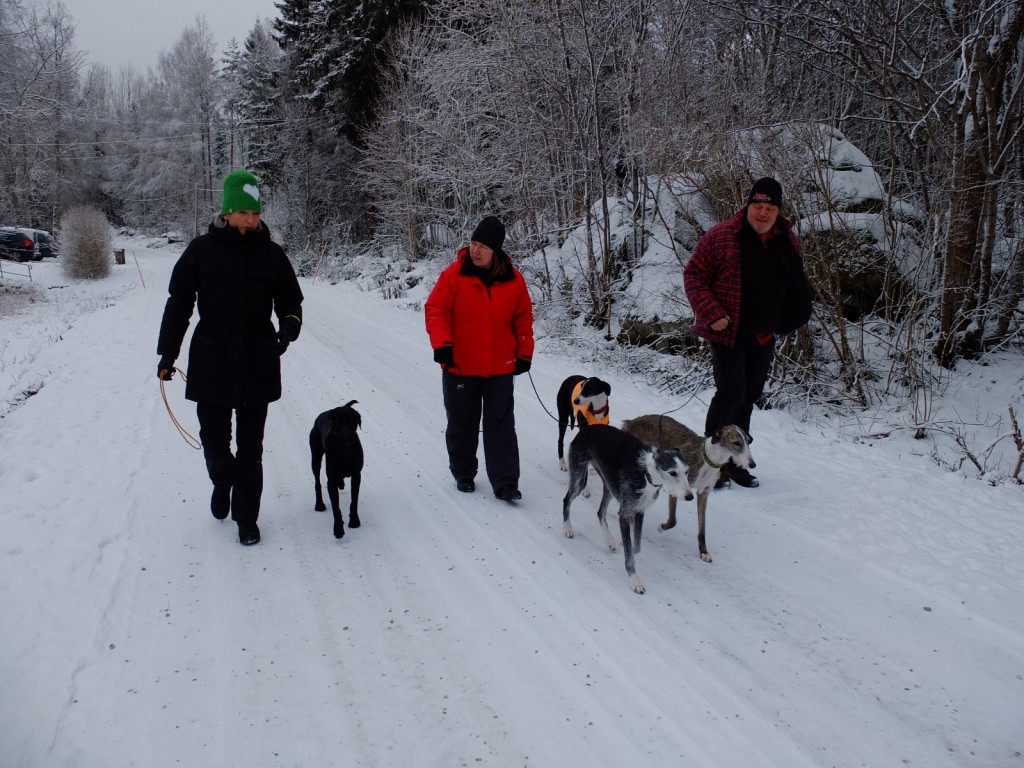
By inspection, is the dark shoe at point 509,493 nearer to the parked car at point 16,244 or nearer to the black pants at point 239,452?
the black pants at point 239,452

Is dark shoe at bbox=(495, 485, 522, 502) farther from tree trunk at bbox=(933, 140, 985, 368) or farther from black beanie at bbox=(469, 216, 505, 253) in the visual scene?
tree trunk at bbox=(933, 140, 985, 368)

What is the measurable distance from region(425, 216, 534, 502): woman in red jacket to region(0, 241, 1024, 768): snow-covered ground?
0.35 m

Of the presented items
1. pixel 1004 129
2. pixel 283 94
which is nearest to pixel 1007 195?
pixel 1004 129

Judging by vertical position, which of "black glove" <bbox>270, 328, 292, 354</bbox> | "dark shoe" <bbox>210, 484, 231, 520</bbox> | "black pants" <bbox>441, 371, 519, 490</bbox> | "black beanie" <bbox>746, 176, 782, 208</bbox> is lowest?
"dark shoe" <bbox>210, 484, 231, 520</bbox>

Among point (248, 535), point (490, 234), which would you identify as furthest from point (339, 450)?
point (490, 234)

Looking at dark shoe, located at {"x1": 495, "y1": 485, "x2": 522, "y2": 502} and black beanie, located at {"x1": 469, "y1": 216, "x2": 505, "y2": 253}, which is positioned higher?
black beanie, located at {"x1": 469, "y1": 216, "x2": 505, "y2": 253}

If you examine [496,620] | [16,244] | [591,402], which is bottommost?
[496,620]

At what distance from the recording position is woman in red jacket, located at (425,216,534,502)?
184 inches

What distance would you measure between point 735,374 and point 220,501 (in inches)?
159

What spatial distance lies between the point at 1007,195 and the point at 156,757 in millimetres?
8438

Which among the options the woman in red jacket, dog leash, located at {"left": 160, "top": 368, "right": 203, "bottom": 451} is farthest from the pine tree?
the woman in red jacket

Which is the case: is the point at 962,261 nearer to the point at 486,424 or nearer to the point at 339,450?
the point at 486,424

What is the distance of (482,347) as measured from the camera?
476 centimetres

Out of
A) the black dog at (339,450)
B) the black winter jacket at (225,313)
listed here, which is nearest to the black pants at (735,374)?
the black dog at (339,450)
